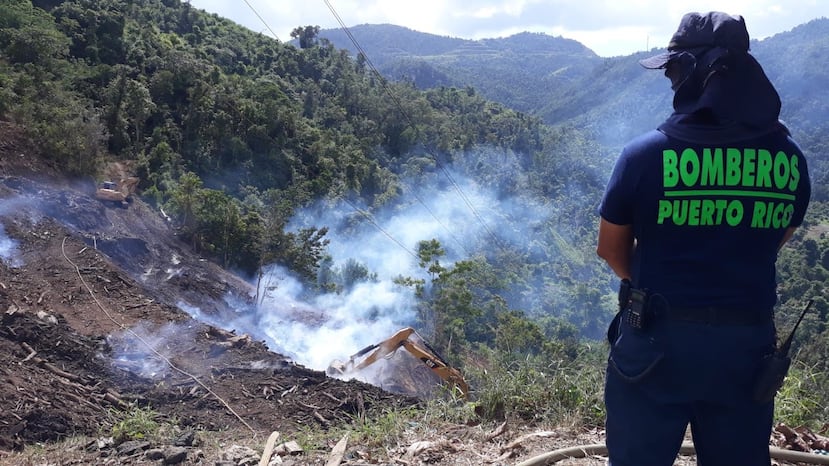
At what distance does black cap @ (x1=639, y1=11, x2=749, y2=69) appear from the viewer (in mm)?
1619

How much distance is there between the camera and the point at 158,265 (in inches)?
570

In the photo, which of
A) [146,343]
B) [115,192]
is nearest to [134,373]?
[146,343]

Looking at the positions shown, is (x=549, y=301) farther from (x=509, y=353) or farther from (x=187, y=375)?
(x=509, y=353)

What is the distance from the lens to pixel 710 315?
61.6 inches

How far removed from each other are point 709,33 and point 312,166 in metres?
27.8

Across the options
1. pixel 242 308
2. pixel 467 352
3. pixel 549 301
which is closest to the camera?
pixel 242 308

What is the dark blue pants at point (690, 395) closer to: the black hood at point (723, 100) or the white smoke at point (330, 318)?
the black hood at point (723, 100)

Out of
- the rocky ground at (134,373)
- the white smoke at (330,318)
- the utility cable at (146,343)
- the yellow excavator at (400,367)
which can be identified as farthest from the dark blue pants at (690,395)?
the white smoke at (330,318)

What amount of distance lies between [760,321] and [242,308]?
594 inches

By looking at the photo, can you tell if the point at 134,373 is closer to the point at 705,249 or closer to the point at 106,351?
the point at 106,351

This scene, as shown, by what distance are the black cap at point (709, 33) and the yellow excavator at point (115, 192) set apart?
16035 millimetres

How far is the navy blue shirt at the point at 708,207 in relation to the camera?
1.55 m

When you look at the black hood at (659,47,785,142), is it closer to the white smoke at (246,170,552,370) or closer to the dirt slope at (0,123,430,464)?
the dirt slope at (0,123,430,464)

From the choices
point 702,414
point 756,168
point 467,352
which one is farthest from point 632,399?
point 467,352
